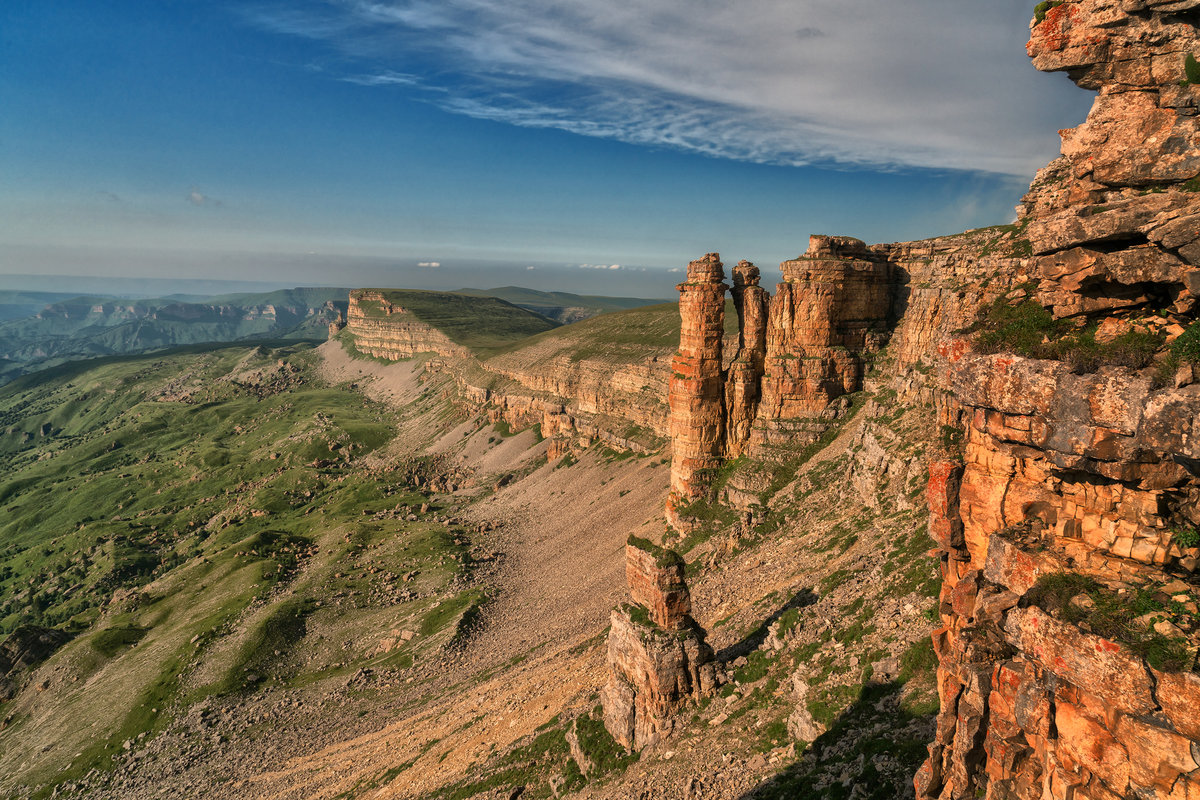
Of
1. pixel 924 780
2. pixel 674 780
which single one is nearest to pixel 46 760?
pixel 674 780

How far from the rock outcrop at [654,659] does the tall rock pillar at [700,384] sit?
88.5 ft

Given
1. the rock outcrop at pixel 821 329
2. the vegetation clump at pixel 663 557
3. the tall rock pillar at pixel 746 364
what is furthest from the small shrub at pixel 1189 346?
the tall rock pillar at pixel 746 364

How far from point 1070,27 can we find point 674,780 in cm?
2903

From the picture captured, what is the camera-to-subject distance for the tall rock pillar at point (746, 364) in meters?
57.7

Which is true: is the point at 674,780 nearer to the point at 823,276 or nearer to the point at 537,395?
the point at 823,276

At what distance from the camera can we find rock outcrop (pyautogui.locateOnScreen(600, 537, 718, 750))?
30109 mm

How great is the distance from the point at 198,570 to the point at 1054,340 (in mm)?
110548

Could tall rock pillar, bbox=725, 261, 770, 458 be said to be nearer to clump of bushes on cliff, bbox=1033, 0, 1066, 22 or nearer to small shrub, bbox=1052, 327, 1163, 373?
clump of bushes on cliff, bbox=1033, 0, 1066, 22

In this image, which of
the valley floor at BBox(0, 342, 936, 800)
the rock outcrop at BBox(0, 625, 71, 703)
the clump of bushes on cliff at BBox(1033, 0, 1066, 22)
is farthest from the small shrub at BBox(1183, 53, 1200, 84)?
the rock outcrop at BBox(0, 625, 71, 703)

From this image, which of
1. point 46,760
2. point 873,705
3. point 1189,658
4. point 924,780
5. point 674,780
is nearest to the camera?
point 1189,658

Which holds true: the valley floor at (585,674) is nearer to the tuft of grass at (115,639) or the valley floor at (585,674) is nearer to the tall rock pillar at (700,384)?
the tall rock pillar at (700,384)

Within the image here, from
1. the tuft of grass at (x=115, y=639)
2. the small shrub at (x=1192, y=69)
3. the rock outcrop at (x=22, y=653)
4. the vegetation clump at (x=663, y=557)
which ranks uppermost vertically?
the small shrub at (x=1192, y=69)

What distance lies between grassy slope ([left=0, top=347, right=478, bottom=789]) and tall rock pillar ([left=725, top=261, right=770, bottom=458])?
122ft

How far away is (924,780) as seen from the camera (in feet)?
46.2
